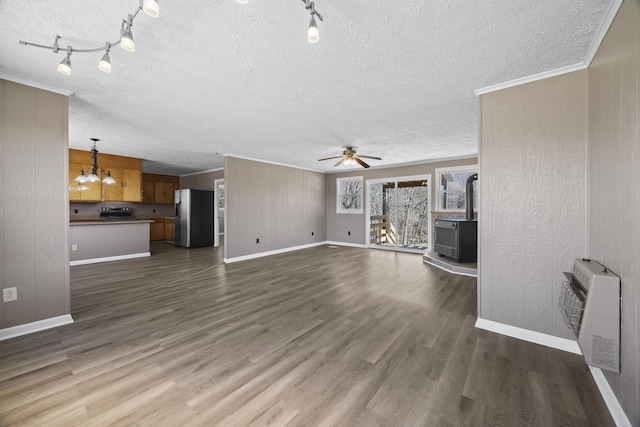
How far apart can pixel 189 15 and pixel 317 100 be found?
4.84 ft

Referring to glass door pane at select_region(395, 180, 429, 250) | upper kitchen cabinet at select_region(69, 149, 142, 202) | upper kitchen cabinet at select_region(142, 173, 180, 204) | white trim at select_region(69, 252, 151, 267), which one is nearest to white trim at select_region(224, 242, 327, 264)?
white trim at select_region(69, 252, 151, 267)

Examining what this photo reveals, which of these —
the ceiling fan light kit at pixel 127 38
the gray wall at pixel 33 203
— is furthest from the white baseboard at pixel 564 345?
the gray wall at pixel 33 203

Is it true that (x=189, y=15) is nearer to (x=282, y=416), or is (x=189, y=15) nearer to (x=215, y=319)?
(x=282, y=416)

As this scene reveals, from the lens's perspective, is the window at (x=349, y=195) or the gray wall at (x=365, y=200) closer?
the gray wall at (x=365, y=200)

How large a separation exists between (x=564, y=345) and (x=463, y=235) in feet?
9.01

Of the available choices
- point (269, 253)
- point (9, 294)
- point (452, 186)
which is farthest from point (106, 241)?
point (452, 186)

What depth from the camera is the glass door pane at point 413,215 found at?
6.57 metres

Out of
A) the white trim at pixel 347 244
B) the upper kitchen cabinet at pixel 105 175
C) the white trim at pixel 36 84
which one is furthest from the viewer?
the white trim at pixel 347 244

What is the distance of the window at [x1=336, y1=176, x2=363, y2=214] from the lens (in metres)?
7.66

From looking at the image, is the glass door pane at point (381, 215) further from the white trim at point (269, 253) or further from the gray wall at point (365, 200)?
the white trim at point (269, 253)

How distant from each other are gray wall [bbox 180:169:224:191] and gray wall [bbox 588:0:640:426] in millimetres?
7739

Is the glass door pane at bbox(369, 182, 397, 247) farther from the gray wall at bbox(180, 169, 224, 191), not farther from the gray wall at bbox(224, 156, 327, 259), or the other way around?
the gray wall at bbox(180, 169, 224, 191)

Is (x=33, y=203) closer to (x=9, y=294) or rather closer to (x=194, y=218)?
(x=9, y=294)

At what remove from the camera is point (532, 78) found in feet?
7.32
